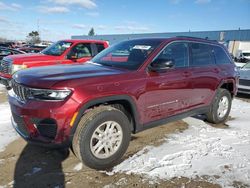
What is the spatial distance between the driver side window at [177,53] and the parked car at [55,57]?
4.58 m

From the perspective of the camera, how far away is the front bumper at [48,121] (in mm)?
3230

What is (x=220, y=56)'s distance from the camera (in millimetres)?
5867

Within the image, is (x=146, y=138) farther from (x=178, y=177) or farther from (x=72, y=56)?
(x=72, y=56)

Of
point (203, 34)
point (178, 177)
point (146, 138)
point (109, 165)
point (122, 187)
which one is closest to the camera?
point (122, 187)

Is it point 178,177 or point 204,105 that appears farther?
point 204,105

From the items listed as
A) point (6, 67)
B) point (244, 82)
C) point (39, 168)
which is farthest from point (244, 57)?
point (39, 168)

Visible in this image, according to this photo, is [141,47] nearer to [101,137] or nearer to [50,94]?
[101,137]

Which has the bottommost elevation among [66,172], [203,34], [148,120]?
[66,172]

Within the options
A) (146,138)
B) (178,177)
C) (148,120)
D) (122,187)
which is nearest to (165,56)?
(148,120)

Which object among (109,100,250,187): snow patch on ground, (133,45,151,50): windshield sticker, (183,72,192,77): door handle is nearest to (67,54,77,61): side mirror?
(133,45,151,50): windshield sticker

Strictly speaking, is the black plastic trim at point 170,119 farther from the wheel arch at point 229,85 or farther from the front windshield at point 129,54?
the front windshield at point 129,54

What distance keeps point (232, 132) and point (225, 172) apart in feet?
6.33

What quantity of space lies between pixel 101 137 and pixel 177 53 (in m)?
2.10

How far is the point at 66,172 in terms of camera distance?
359 centimetres
